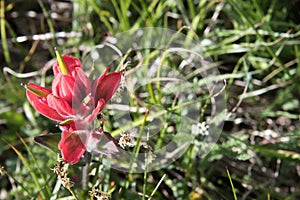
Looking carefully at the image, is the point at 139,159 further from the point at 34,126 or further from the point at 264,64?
the point at 264,64

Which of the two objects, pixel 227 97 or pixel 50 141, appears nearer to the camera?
pixel 50 141

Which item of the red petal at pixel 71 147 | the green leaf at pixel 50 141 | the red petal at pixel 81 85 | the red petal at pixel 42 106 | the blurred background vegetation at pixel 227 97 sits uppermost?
the red petal at pixel 81 85

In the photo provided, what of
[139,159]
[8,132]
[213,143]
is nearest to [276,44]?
[213,143]

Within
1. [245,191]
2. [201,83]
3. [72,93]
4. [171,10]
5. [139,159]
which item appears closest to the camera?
[72,93]

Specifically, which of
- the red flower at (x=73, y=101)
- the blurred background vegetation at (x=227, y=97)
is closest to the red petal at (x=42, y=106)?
the red flower at (x=73, y=101)

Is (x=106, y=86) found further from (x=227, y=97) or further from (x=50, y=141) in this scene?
(x=227, y=97)

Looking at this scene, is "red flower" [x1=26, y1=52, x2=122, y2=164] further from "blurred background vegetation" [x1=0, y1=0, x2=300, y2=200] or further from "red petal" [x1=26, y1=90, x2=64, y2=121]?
"blurred background vegetation" [x1=0, y1=0, x2=300, y2=200]

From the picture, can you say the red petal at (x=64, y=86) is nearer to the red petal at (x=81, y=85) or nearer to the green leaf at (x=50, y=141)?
the red petal at (x=81, y=85)

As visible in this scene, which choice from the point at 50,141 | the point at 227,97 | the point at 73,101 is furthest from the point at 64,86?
the point at 227,97
